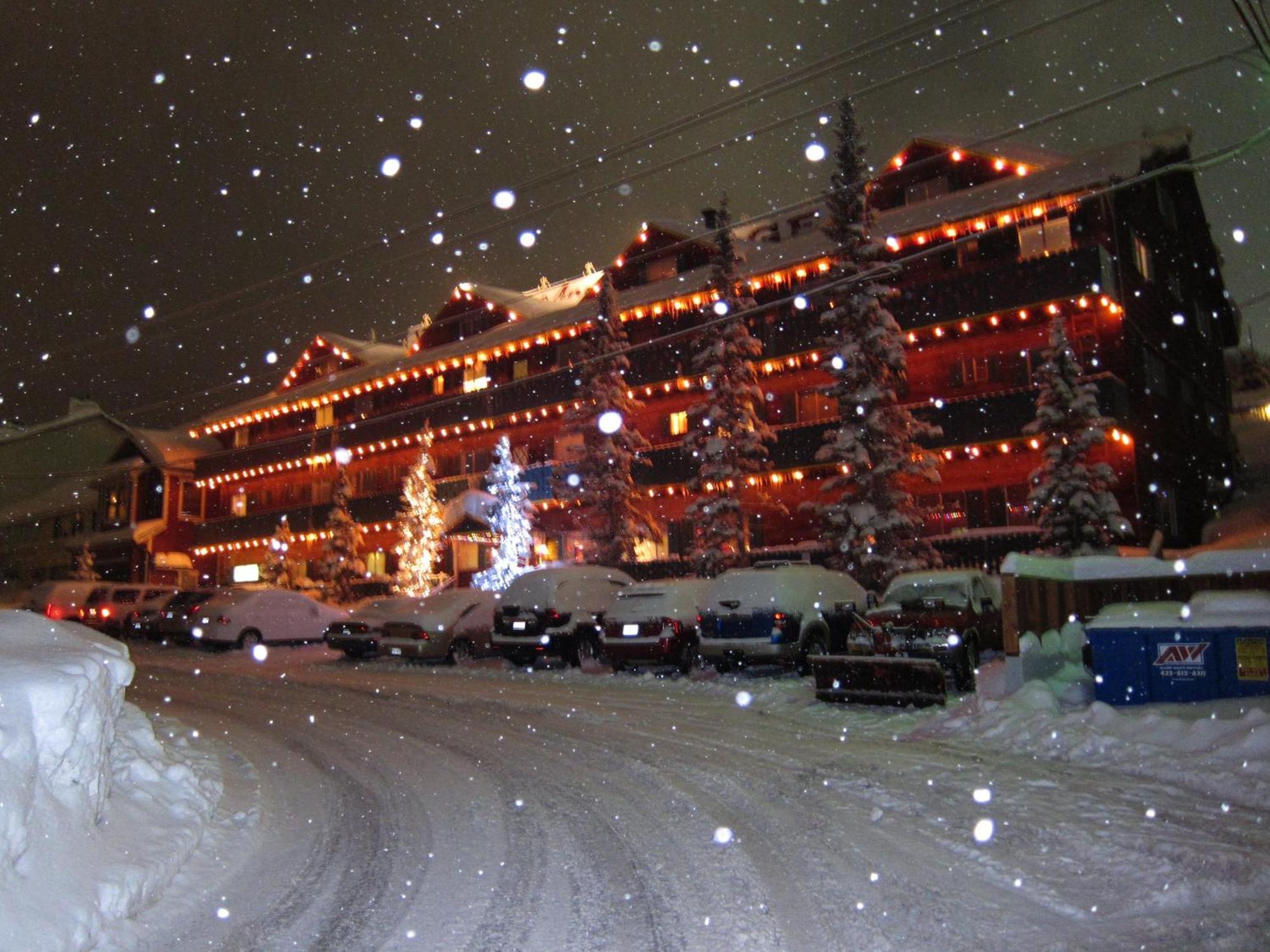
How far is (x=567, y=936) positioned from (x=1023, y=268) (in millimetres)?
25209

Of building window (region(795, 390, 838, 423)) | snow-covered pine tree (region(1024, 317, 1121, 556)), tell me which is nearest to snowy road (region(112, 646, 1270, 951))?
snow-covered pine tree (region(1024, 317, 1121, 556))

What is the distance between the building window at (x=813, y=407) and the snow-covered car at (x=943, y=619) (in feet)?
49.7

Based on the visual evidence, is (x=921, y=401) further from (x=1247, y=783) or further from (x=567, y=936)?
(x=567, y=936)

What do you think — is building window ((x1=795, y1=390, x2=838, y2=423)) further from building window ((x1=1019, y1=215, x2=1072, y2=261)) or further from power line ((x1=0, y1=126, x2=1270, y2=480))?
building window ((x1=1019, y1=215, x2=1072, y2=261))

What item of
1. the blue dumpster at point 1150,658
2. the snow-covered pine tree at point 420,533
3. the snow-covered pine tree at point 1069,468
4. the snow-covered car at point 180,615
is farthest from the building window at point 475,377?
the blue dumpster at point 1150,658

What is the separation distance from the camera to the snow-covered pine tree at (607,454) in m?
30.2

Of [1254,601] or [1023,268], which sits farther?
[1023,268]

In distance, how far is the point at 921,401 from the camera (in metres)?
28.3

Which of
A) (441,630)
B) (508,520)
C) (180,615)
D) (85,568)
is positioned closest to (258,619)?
(180,615)

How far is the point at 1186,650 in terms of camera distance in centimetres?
1073

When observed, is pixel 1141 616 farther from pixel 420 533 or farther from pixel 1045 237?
pixel 420 533

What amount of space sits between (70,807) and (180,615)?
2220 centimetres

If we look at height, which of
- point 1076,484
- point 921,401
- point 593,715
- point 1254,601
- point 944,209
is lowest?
point 593,715

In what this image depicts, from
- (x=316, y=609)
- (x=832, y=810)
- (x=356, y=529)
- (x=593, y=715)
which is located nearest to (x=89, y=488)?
(x=356, y=529)
